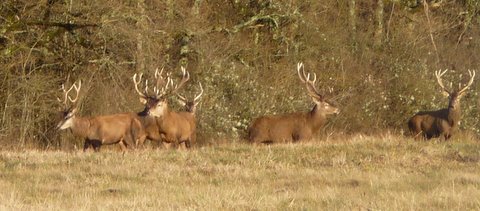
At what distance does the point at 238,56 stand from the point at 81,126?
6.51 metres

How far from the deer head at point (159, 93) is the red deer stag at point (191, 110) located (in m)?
0.44

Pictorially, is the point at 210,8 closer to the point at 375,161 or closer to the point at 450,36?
the point at 450,36

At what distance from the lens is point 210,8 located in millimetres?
26750

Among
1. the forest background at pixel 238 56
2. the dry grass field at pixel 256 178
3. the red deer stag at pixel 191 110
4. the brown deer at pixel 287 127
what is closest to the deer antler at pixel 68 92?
the forest background at pixel 238 56

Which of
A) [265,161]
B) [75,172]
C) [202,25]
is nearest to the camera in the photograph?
[75,172]

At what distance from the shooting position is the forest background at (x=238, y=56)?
22.2 meters

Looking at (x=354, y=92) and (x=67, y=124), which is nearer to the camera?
(x=67, y=124)

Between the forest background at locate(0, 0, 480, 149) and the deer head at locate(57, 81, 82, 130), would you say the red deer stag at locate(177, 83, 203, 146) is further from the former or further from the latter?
the deer head at locate(57, 81, 82, 130)

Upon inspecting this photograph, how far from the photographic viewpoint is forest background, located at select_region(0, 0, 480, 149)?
22.2m

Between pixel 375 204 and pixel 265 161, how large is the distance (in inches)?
162

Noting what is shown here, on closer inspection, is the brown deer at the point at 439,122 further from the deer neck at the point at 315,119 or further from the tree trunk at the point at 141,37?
the tree trunk at the point at 141,37

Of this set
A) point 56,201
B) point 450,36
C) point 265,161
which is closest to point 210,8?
point 450,36

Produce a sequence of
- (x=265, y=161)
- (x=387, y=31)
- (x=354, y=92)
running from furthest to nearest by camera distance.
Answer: (x=387, y=31) < (x=354, y=92) < (x=265, y=161)

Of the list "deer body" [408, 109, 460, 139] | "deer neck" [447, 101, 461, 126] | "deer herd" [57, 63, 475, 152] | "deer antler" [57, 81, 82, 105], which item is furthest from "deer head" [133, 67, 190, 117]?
"deer neck" [447, 101, 461, 126]
